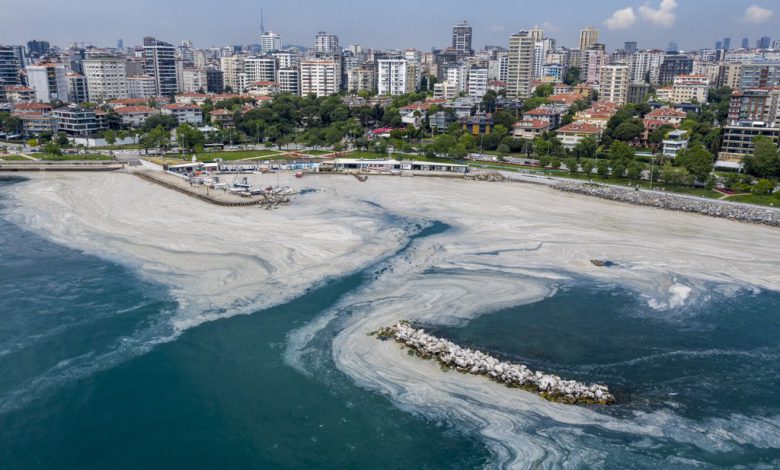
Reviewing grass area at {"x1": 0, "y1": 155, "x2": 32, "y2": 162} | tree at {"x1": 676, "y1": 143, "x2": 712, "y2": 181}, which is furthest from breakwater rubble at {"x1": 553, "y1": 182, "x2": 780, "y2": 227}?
grass area at {"x1": 0, "y1": 155, "x2": 32, "y2": 162}

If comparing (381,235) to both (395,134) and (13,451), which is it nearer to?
(13,451)

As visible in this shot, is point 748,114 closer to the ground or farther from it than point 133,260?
farther from it

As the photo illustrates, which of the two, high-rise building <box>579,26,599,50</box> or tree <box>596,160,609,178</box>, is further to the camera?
high-rise building <box>579,26,599,50</box>

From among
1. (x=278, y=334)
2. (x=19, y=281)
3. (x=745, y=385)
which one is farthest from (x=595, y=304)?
(x=19, y=281)

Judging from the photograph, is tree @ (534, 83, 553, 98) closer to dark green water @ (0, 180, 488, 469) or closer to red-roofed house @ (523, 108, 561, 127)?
red-roofed house @ (523, 108, 561, 127)

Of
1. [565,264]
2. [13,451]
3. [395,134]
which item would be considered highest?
[395,134]

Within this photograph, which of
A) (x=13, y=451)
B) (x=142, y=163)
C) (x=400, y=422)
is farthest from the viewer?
(x=142, y=163)

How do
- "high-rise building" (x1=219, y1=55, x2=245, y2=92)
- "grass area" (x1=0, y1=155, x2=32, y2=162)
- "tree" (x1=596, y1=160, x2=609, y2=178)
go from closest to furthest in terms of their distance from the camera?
"tree" (x1=596, y1=160, x2=609, y2=178) < "grass area" (x1=0, y1=155, x2=32, y2=162) < "high-rise building" (x1=219, y1=55, x2=245, y2=92)
